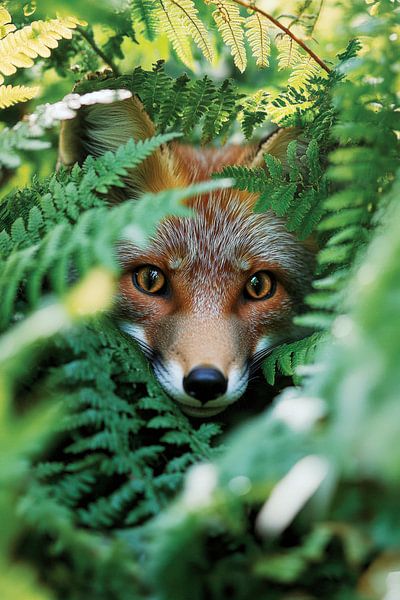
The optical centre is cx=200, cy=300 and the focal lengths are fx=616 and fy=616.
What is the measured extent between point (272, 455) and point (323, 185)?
69.3 inches

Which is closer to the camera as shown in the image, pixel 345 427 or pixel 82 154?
pixel 345 427

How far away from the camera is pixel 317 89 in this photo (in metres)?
3.08

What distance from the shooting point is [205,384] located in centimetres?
269

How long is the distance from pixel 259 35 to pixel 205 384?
192cm

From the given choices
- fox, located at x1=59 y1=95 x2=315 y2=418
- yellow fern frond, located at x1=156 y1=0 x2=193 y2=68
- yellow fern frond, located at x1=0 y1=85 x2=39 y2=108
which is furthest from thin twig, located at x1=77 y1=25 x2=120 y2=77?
yellow fern frond, located at x1=0 y1=85 x2=39 y2=108

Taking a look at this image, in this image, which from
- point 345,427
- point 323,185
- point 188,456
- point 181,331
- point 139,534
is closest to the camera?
point 345,427

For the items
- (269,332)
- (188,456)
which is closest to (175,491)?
(188,456)

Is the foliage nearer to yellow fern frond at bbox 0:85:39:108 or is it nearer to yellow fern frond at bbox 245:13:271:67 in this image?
yellow fern frond at bbox 0:85:39:108

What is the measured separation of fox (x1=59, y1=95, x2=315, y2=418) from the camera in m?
3.08

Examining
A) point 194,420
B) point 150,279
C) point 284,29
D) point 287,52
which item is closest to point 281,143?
point 287,52

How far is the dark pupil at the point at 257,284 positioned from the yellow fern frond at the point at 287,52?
1.14 metres

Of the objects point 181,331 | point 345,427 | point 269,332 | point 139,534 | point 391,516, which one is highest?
point 345,427

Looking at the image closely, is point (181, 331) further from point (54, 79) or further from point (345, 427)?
point (54, 79)

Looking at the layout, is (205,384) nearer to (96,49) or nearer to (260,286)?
(260,286)
